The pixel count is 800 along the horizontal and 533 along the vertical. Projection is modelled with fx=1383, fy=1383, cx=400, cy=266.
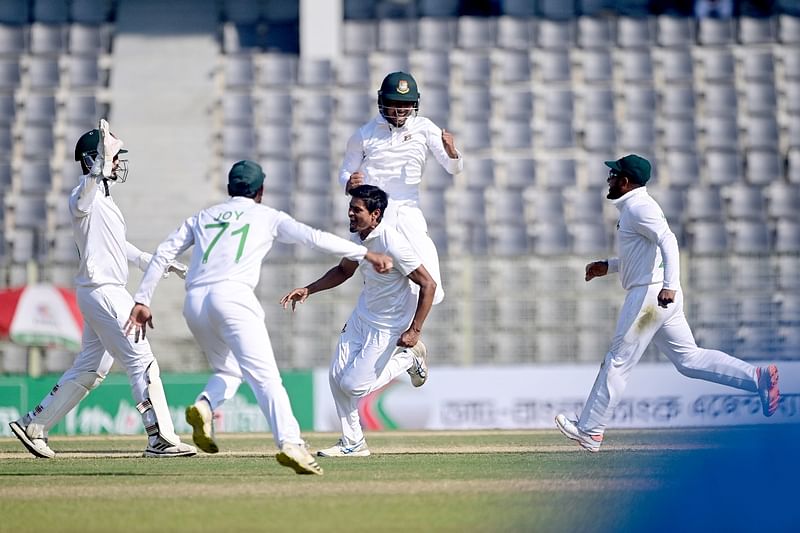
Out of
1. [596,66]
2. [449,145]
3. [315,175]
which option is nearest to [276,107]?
[315,175]

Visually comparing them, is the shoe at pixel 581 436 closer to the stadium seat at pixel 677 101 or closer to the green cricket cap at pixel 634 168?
the green cricket cap at pixel 634 168

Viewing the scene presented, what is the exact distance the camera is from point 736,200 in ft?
75.9

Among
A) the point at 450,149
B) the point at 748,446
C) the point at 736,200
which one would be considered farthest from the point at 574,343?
the point at 748,446

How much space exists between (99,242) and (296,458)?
2.99 m

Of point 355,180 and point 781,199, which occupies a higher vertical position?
point 781,199

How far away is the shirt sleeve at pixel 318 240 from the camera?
8.31 m

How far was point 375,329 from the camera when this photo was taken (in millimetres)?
10477

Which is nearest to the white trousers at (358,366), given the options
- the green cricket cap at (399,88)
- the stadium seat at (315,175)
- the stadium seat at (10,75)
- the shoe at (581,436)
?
the shoe at (581,436)

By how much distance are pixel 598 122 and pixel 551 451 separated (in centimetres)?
1428

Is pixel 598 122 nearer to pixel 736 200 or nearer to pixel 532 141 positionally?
pixel 532 141

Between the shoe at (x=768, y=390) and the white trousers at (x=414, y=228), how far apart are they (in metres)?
2.64

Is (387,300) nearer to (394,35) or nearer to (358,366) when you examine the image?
(358,366)

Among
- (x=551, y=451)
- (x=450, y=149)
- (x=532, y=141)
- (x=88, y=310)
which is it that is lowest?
(x=551, y=451)

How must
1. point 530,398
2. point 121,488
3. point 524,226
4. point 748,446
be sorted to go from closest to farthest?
point 748,446 < point 121,488 < point 530,398 < point 524,226
